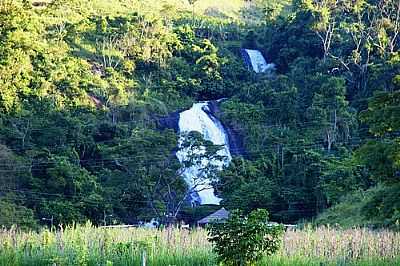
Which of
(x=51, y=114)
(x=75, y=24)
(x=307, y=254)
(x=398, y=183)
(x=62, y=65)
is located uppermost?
(x=75, y=24)

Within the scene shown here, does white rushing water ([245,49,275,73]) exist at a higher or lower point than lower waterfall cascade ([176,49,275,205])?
higher

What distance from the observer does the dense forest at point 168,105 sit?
24.4 meters

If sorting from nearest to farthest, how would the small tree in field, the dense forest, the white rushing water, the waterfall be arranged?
the small tree in field → the dense forest → the waterfall → the white rushing water

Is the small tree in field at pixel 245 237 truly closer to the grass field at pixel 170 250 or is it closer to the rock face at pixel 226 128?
the grass field at pixel 170 250

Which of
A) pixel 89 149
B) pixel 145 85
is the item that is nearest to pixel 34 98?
pixel 89 149

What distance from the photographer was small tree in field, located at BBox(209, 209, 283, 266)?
605 cm

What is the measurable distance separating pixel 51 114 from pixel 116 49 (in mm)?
10734

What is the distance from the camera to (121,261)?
8.65 meters

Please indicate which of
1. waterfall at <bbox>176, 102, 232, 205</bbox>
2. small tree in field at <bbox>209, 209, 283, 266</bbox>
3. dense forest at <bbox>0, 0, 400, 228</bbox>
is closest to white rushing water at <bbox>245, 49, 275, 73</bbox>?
dense forest at <bbox>0, 0, 400, 228</bbox>

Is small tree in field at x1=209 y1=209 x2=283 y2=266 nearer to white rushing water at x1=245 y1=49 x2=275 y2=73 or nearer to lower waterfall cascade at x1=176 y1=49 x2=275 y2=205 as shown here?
lower waterfall cascade at x1=176 y1=49 x2=275 y2=205

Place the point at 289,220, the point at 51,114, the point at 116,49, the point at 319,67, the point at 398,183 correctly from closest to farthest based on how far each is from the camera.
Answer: the point at 398,183 < the point at 289,220 < the point at 51,114 < the point at 319,67 < the point at 116,49

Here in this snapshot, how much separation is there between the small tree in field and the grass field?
202 centimetres

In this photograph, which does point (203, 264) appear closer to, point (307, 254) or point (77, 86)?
point (307, 254)

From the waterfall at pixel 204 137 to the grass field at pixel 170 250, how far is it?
1521 cm
